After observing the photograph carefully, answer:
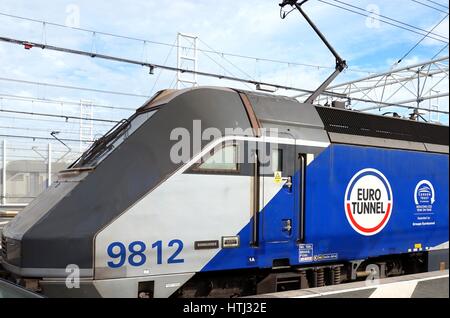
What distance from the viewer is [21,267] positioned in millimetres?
4723

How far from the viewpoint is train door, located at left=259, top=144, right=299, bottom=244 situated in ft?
18.5

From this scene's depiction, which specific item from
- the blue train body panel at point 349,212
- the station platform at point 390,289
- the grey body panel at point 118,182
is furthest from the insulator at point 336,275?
the grey body panel at point 118,182

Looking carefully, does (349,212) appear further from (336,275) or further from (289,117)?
(289,117)

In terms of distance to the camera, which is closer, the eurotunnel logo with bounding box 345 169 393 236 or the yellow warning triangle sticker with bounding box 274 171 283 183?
the yellow warning triangle sticker with bounding box 274 171 283 183

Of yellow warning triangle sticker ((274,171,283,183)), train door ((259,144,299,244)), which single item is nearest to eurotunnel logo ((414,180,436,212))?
train door ((259,144,299,244))

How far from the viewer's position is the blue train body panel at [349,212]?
562cm

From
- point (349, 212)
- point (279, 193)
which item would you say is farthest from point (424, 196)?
point (279, 193)

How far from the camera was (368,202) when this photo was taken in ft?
22.1

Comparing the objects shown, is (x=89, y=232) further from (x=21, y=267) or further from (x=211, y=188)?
(x=211, y=188)

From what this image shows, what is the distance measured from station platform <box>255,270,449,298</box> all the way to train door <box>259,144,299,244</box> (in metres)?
0.87

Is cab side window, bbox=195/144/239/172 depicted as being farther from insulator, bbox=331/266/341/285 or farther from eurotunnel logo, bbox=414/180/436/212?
eurotunnel logo, bbox=414/180/436/212

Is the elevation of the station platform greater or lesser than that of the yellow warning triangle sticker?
lesser

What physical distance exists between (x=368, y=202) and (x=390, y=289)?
1881 mm

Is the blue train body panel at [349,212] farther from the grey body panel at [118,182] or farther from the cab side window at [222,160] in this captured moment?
Answer: the grey body panel at [118,182]
